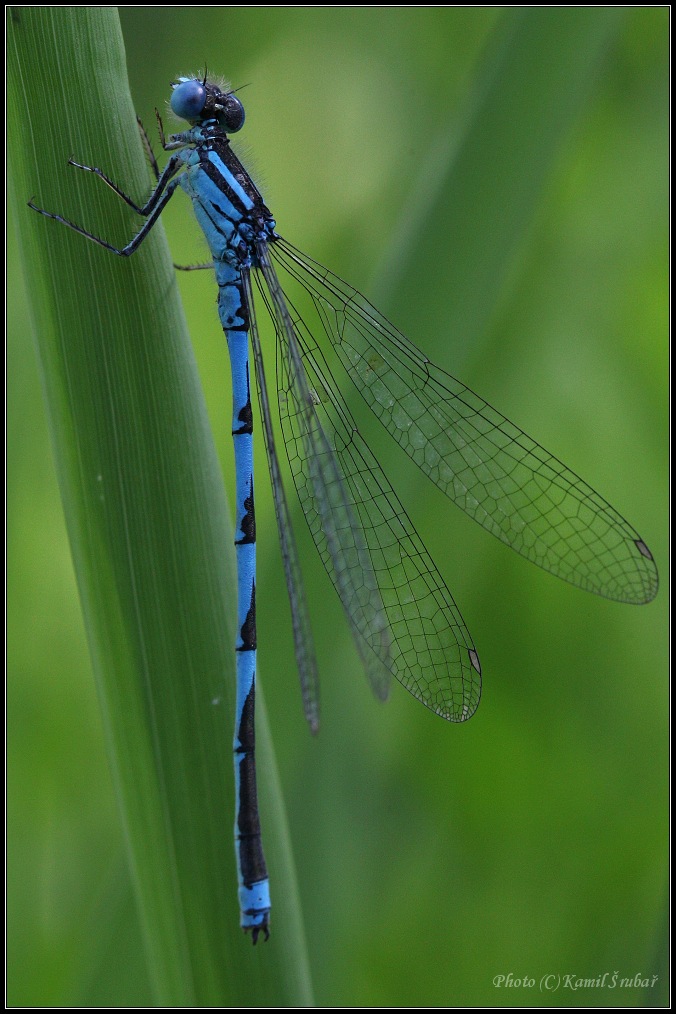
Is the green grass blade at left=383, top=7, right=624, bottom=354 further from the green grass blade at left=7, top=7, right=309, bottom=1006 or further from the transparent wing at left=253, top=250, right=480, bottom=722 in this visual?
the green grass blade at left=7, top=7, right=309, bottom=1006

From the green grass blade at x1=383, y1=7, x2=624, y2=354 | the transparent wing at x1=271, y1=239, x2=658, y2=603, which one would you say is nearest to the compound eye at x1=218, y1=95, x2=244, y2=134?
the transparent wing at x1=271, y1=239, x2=658, y2=603

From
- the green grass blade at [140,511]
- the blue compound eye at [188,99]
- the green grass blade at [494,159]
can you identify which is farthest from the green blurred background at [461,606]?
the green grass blade at [140,511]

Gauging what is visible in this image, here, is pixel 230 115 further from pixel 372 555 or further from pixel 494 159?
pixel 372 555

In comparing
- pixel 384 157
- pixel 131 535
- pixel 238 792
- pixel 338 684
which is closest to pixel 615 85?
pixel 384 157

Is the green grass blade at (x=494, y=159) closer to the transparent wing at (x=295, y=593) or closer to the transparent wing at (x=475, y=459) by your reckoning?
the transparent wing at (x=475, y=459)

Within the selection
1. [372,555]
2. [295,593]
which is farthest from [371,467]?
[295,593]
